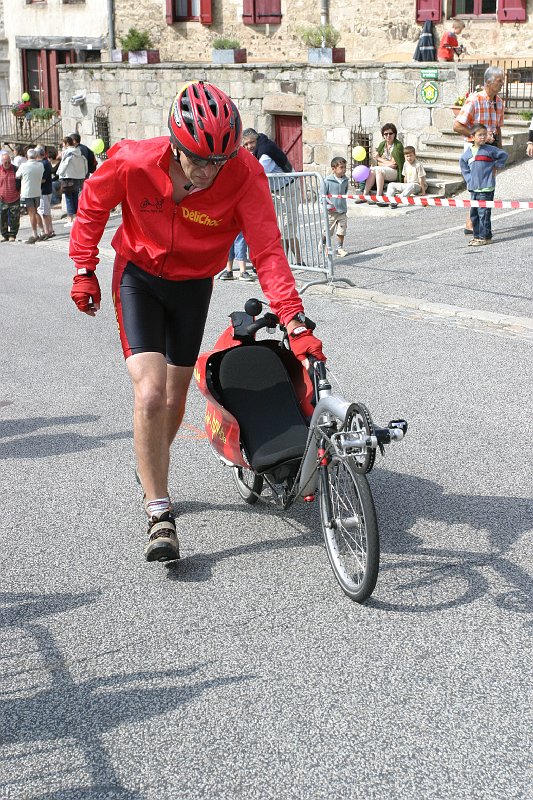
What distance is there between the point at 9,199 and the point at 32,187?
0.98m

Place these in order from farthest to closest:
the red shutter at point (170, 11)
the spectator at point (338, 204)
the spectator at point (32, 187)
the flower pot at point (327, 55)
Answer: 1. the red shutter at point (170, 11)
2. the flower pot at point (327, 55)
3. the spectator at point (32, 187)
4. the spectator at point (338, 204)


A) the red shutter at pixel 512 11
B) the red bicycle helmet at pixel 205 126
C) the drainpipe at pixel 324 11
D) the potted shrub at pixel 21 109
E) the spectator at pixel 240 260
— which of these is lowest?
the spectator at pixel 240 260

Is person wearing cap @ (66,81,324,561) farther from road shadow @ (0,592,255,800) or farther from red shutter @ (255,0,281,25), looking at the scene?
red shutter @ (255,0,281,25)

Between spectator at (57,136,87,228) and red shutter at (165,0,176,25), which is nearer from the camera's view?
spectator at (57,136,87,228)

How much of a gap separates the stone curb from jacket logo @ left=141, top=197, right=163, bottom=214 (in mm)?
5216

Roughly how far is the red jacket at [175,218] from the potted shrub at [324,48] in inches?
743

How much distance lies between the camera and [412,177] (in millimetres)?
19062

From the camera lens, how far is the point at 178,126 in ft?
14.8

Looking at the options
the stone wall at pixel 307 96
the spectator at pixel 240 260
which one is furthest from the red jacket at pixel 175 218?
the stone wall at pixel 307 96

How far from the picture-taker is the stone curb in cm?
961

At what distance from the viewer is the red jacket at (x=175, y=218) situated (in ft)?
15.7

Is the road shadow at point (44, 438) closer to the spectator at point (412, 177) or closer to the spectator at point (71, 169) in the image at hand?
the spectator at point (412, 177)

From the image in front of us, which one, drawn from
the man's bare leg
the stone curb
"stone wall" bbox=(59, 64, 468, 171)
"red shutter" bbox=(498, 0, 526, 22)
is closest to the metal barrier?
the stone curb

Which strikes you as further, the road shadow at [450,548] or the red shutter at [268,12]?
the red shutter at [268,12]
